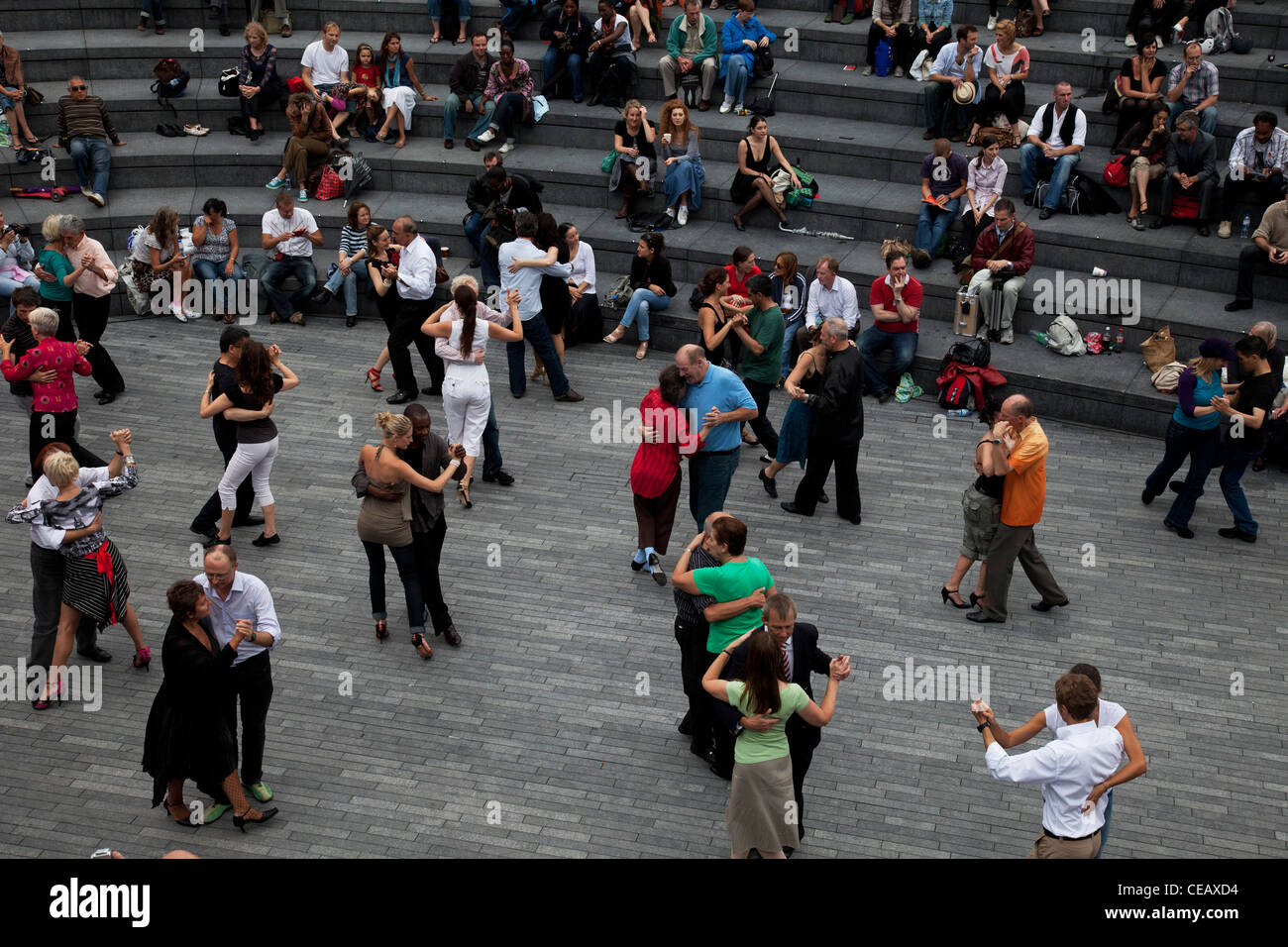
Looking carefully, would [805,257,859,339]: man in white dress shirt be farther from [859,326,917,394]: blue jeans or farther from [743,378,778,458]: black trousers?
[743,378,778,458]: black trousers

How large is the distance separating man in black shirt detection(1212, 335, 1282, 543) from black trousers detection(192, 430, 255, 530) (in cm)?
799

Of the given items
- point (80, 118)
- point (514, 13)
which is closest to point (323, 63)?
point (514, 13)

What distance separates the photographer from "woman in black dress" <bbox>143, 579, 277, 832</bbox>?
25.9 feet

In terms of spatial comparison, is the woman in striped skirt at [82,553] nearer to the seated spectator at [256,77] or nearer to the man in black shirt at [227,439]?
the man in black shirt at [227,439]

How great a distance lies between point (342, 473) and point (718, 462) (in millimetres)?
3835

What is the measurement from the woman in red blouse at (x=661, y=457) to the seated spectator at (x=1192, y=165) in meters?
7.47

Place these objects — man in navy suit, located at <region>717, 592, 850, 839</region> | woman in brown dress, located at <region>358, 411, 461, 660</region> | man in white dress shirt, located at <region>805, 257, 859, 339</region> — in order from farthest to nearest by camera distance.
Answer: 1. man in white dress shirt, located at <region>805, 257, 859, 339</region>
2. woman in brown dress, located at <region>358, 411, 461, 660</region>
3. man in navy suit, located at <region>717, 592, 850, 839</region>

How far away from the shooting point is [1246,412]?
11297 millimetres

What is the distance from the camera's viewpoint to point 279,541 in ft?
38.0

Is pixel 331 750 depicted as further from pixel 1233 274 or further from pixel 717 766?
pixel 1233 274

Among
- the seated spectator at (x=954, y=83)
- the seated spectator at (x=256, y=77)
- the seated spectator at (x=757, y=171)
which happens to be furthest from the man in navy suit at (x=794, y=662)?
the seated spectator at (x=256, y=77)

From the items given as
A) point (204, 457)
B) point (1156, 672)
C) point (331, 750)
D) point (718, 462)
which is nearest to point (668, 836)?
point (331, 750)

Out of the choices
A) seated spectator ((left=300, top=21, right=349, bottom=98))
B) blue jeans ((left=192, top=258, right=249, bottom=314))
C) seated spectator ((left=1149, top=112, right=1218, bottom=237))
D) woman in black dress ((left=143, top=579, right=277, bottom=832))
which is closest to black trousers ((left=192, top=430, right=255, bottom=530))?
woman in black dress ((left=143, top=579, right=277, bottom=832))

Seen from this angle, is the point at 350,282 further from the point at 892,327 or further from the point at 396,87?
the point at 892,327
